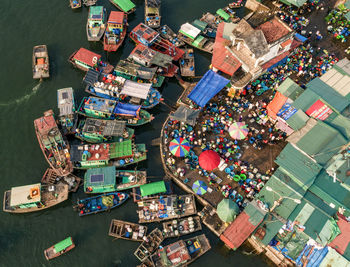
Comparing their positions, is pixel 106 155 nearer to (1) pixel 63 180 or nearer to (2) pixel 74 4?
(1) pixel 63 180

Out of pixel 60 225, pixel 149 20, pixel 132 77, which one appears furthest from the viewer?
pixel 149 20

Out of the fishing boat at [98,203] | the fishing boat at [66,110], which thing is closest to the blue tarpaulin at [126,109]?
the fishing boat at [66,110]

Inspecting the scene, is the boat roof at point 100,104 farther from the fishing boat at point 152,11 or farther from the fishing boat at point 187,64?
the fishing boat at point 152,11

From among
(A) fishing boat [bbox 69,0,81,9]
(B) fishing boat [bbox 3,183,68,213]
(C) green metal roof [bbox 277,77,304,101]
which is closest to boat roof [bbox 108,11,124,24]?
(A) fishing boat [bbox 69,0,81,9]

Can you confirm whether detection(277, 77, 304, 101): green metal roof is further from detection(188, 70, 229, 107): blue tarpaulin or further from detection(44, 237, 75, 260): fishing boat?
detection(44, 237, 75, 260): fishing boat

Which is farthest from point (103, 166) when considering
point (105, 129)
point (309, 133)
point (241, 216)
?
point (309, 133)

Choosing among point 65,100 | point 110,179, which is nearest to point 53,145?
point 65,100

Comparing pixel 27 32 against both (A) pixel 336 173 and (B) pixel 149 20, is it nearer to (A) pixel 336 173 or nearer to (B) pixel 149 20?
(B) pixel 149 20
